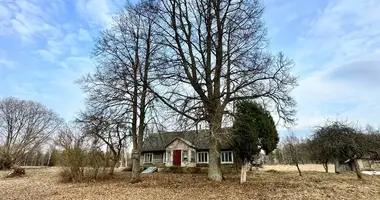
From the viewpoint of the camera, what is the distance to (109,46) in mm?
18453

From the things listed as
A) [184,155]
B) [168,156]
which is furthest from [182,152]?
[168,156]

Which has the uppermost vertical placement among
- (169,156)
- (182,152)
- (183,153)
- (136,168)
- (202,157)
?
(182,152)

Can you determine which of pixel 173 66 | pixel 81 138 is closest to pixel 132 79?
pixel 173 66

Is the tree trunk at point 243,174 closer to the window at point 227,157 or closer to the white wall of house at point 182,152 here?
the window at point 227,157

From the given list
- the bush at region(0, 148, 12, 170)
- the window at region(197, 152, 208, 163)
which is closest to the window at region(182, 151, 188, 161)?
the window at region(197, 152, 208, 163)

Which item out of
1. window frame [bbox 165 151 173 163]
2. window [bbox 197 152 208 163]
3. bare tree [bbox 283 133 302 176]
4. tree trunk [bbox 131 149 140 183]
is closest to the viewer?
tree trunk [bbox 131 149 140 183]

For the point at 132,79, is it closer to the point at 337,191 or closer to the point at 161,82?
the point at 161,82

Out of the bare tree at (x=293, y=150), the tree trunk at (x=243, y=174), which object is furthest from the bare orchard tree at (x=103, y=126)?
the bare tree at (x=293, y=150)

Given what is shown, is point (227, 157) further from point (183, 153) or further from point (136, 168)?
point (136, 168)

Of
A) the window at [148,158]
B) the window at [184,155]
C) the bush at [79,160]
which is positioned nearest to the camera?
the bush at [79,160]

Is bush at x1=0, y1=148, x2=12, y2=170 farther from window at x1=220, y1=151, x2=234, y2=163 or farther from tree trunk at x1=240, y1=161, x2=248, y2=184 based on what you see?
tree trunk at x1=240, y1=161, x2=248, y2=184

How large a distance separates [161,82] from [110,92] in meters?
3.90

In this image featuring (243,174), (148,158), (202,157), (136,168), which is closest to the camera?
(243,174)

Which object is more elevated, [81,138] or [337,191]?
[81,138]
